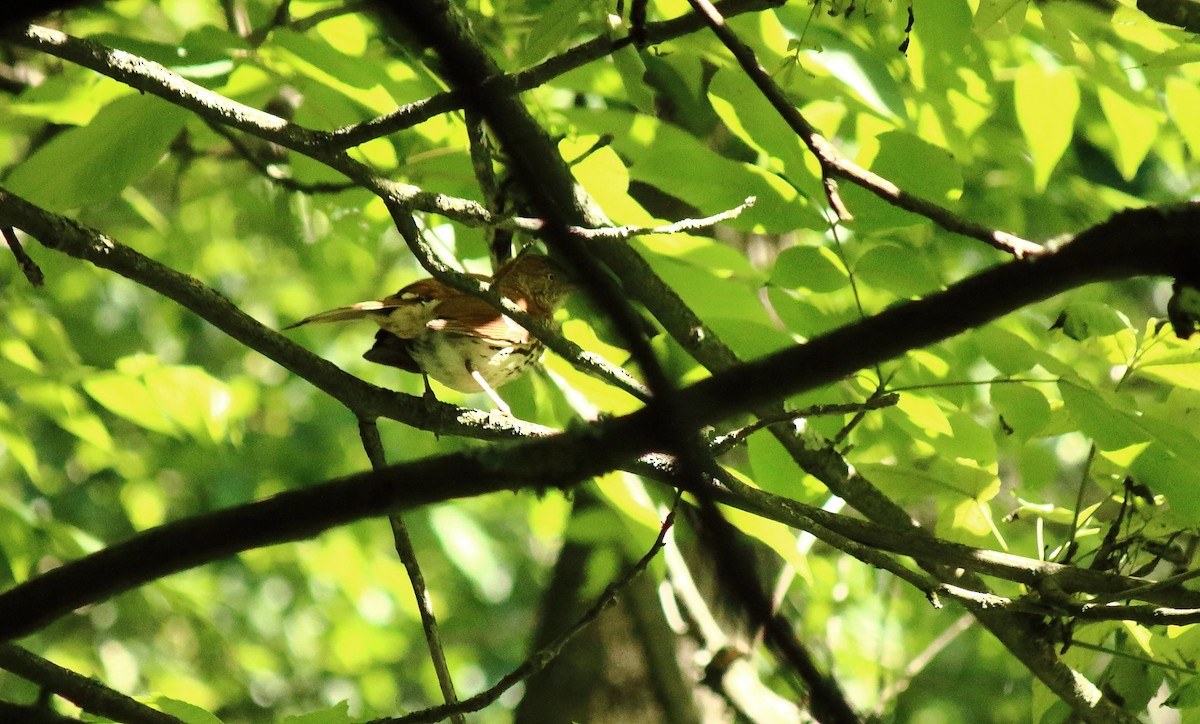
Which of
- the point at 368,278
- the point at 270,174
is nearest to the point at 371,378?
the point at 368,278

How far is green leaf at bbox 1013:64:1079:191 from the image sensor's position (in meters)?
2.32

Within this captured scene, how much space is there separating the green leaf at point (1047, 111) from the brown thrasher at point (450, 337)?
1.20 meters

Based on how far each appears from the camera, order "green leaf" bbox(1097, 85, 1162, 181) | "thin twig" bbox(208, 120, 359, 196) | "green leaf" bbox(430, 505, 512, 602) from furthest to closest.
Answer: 1. "green leaf" bbox(430, 505, 512, 602)
2. "thin twig" bbox(208, 120, 359, 196)
3. "green leaf" bbox(1097, 85, 1162, 181)

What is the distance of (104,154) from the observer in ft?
7.41

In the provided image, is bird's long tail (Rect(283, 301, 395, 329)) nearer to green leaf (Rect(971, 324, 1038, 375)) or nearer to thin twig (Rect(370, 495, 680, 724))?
thin twig (Rect(370, 495, 680, 724))

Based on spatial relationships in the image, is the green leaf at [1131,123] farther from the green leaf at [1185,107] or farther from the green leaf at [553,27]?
the green leaf at [553,27]

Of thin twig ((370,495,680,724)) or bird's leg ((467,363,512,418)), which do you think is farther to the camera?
bird's leg ((467,363,512,418))

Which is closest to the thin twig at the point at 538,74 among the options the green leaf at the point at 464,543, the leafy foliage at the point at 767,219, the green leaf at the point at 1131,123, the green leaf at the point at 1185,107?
the leafy foliage at the point at 767,219

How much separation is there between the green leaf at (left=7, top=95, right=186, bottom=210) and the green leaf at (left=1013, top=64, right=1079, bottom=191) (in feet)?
6.02

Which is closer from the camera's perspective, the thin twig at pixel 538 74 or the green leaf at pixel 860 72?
the thin twig at pixel 538 74

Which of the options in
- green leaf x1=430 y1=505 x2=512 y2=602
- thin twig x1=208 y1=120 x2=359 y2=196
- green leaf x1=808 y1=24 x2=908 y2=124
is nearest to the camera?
green leaf x1=808 y1=24 x2=908 y2=124

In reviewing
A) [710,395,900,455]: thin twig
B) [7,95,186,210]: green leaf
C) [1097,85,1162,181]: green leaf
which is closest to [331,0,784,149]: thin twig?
[7,95,186,210]: green leaf

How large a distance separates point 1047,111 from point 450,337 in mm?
1632

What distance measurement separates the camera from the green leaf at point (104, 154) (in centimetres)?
224
